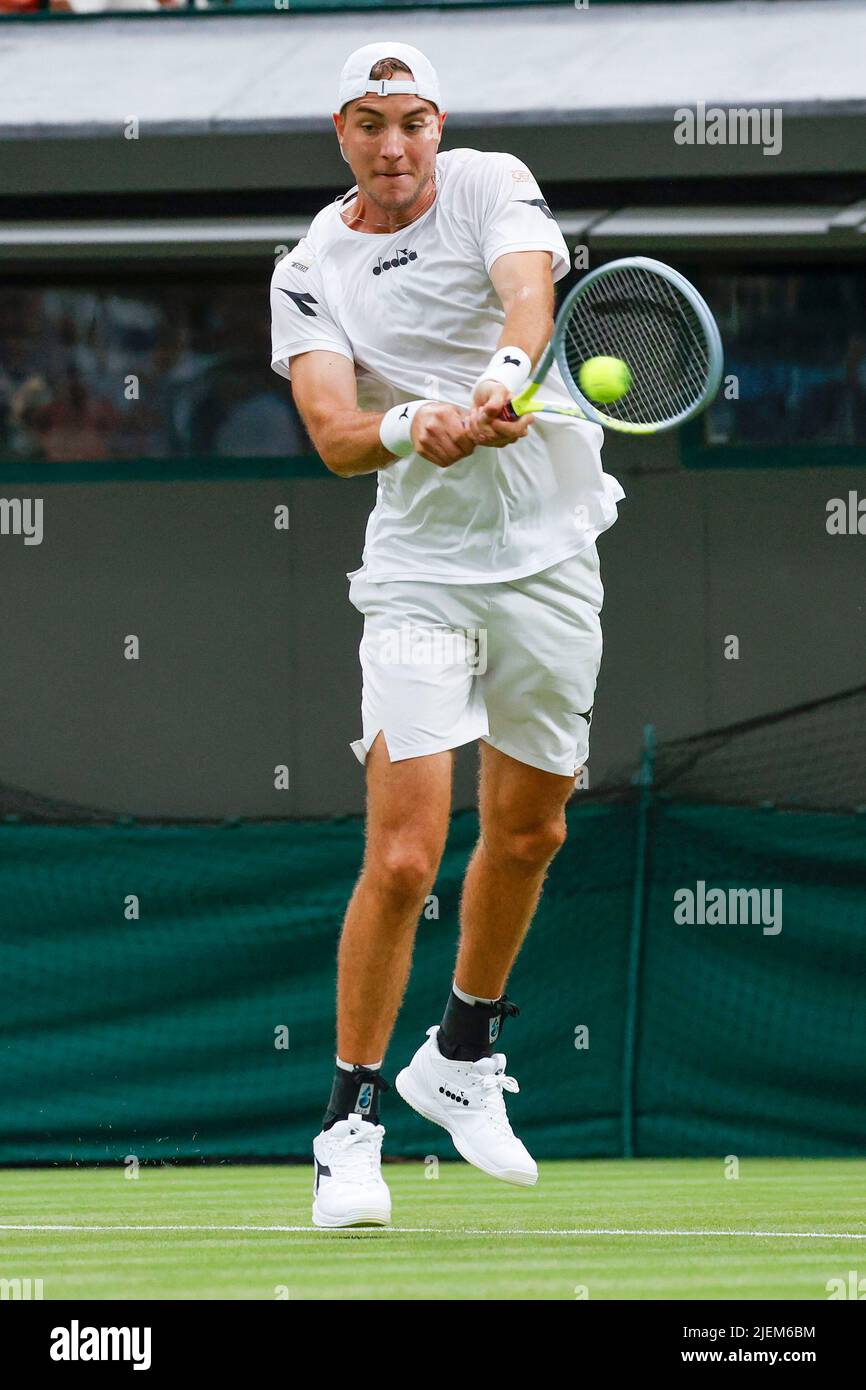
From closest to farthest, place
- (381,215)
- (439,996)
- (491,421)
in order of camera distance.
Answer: (491,421) → (381,215) → (439,996)

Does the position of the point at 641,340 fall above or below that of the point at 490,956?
above

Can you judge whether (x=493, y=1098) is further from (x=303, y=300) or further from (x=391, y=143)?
(x=391, y=143)

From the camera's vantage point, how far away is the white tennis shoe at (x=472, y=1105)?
542 cm

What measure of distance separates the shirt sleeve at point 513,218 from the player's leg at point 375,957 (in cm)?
114

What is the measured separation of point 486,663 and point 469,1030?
0.95m

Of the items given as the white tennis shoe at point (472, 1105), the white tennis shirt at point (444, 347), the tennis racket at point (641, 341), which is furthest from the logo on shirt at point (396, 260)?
the white tennis shoe at point (472, 1105)

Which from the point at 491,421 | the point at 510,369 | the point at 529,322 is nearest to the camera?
the point at 491,421

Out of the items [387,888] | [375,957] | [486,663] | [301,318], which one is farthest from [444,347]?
[375,957]

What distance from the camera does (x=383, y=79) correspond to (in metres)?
5.02

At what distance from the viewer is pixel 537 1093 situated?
29.7 feet

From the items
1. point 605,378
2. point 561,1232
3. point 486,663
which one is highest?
point 605,378

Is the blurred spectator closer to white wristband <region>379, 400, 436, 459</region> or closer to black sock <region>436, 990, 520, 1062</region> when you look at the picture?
black sock <region>436, 990, 520, 1062</region>

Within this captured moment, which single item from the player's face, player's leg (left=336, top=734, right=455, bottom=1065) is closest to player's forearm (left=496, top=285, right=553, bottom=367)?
the player's face

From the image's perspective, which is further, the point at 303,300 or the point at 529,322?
the point at 303,300
